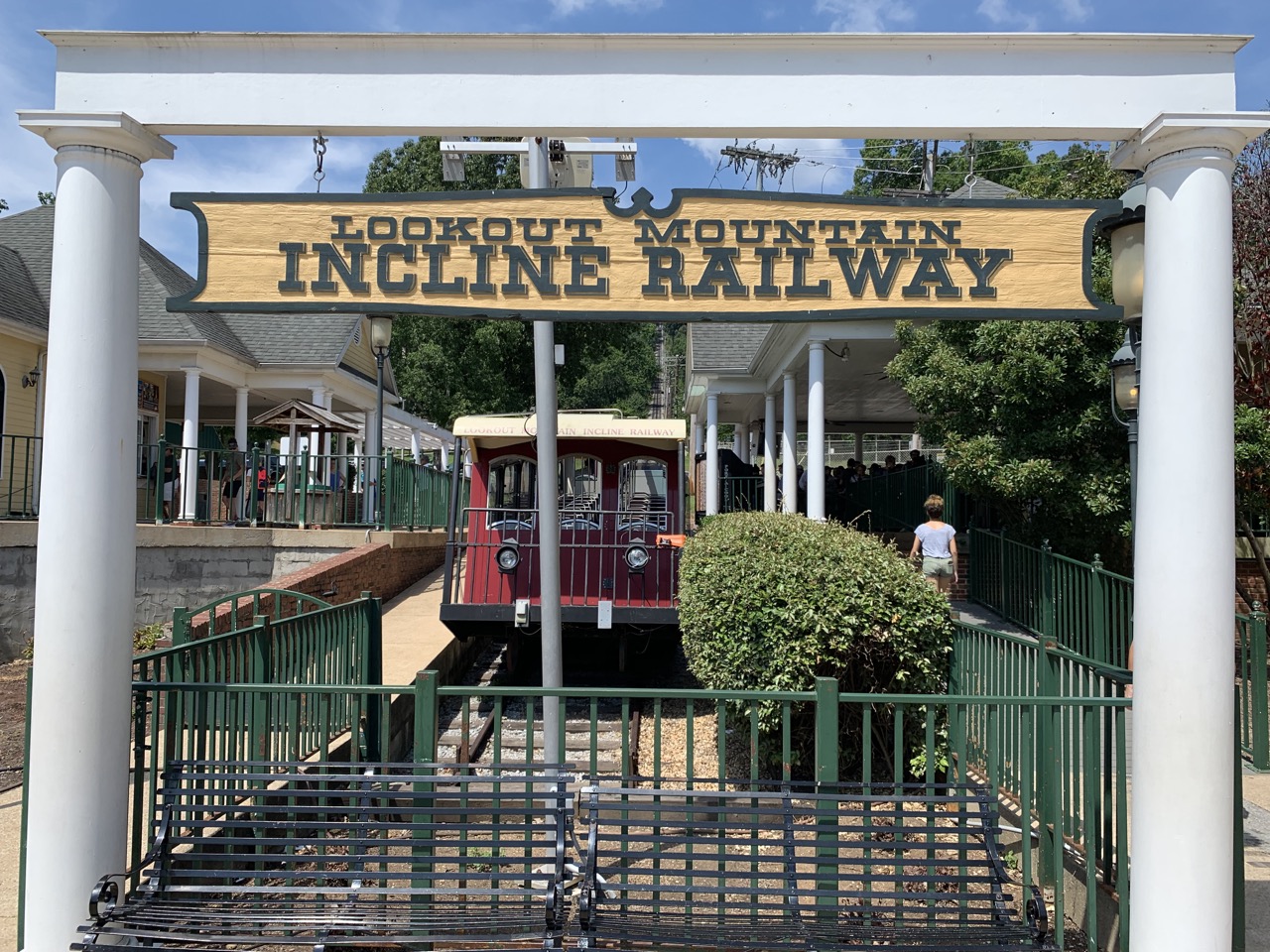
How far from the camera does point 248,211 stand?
13.8 ft

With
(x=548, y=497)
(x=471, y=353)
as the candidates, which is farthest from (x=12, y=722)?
(x=471, y=353)

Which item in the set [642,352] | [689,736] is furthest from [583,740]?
[642,352]

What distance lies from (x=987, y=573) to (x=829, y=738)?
10376 millimetres

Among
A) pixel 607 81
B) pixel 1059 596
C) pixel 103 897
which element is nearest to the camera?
pixel 103 897

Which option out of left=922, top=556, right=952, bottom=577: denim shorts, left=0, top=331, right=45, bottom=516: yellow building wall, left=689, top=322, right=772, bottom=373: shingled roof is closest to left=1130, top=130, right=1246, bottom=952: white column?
left=922, top=556, right=952, bottom=577: denim shorts

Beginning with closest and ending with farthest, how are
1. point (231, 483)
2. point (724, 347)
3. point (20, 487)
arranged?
point (20, 487) < point (231, 483) < point (724, 347)

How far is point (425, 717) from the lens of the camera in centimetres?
412

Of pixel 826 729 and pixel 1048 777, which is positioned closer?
pixel 826 729

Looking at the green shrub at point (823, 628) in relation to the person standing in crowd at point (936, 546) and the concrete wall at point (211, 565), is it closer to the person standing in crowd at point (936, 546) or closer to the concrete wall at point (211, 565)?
the person standing in crowd at point (936, 546)

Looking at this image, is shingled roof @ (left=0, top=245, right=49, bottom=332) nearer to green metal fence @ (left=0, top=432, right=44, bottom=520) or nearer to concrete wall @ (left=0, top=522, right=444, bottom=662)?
green metal fence @ (left=0, top=432, right=44, bottom=520)

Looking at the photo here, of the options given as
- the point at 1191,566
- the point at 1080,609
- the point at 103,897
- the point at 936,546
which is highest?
the point at 1191,566

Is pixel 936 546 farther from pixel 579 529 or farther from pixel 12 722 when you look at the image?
pixel 12 722

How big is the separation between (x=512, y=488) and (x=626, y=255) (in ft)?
24.8

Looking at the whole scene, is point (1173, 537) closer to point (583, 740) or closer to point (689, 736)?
point (689, 736)
